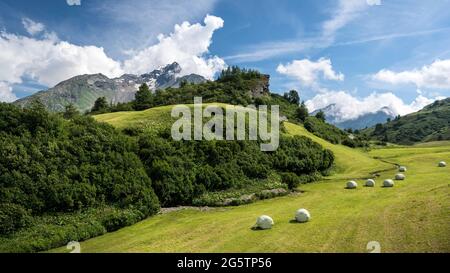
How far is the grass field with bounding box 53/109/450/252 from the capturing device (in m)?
28.4

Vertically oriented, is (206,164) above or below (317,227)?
above

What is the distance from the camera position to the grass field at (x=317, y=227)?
93.2 feet

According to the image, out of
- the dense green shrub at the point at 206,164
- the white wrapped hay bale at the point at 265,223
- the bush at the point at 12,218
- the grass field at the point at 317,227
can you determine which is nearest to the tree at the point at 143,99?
the dense green shrub at the point at 206,164

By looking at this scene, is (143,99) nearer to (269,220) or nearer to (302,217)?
(302,217)

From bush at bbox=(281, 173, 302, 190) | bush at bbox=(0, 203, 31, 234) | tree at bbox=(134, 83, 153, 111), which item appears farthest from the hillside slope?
tree at bbox=(134, 83, 153, 111)

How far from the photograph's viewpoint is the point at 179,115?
242 feet

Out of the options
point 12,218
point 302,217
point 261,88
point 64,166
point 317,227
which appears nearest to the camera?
point 317,227

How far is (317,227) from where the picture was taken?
3406cm

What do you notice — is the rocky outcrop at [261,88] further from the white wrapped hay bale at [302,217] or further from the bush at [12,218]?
the bush at [12,218]

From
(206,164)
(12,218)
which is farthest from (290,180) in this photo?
(12,218)

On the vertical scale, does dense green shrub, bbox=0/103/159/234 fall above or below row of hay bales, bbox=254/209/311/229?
above

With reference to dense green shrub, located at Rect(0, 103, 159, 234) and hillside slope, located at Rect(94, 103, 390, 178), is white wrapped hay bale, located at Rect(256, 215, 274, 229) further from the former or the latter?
hillside slope, located at Rect(94, 103, 390, 178)
